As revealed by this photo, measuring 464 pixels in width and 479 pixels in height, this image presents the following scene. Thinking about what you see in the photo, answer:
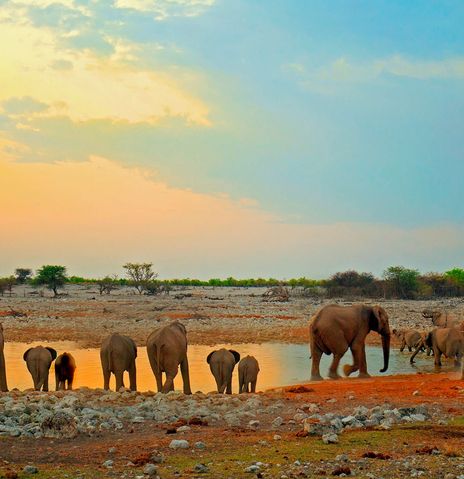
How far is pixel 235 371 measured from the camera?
2598 cm

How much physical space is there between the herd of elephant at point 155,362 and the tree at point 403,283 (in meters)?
61.6

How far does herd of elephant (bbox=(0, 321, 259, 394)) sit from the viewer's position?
18656 mm

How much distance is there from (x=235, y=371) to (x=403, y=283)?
57.9m

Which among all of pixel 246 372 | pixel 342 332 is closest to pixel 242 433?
pixel 246 372

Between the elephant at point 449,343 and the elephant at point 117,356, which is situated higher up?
the elephant at point 117,356

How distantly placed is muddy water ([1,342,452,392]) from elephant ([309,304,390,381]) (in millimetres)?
1266

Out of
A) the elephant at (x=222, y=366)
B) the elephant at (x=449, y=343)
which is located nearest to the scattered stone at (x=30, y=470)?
the elephant at (x=222, y=366)

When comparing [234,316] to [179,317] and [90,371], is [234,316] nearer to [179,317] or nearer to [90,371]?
[179,317]

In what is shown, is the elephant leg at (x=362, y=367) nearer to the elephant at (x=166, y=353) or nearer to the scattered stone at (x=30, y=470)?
the elephant at (x=166, y=353)

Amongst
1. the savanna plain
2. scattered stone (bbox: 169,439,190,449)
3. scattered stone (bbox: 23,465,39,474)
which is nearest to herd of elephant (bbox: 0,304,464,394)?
the savanna plain

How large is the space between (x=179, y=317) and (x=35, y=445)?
38.8m

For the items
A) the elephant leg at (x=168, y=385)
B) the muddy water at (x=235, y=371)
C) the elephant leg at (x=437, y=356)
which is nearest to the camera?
the elephant leg at (x=168, y=385)

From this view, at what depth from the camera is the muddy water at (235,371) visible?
23.1 metres

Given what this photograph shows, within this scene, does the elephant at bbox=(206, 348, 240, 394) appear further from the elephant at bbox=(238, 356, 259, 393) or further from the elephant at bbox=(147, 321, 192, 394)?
the elephant at bbox=(147, 321, 192, 394)
